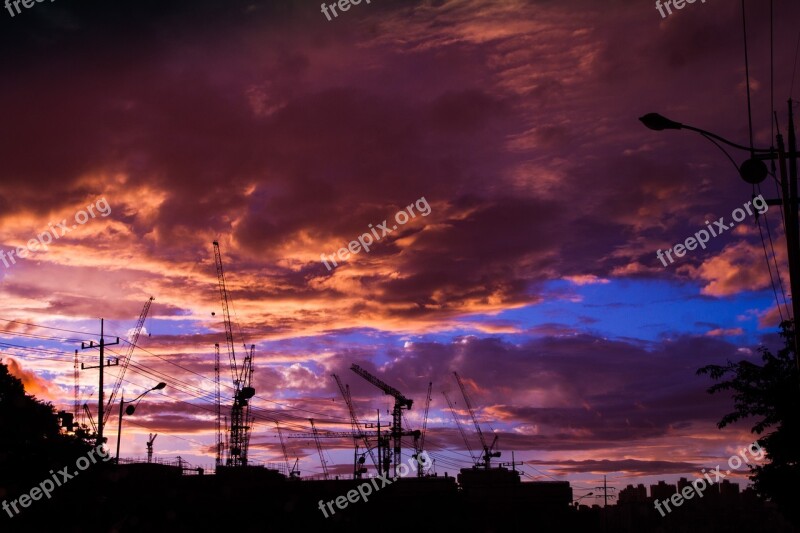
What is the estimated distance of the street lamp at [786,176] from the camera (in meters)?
19.9

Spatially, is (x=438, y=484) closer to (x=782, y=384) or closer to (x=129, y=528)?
(x=129, y=528)

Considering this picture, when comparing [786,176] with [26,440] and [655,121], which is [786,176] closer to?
[655,121]

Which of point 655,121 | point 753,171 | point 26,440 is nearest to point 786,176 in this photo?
point 753,171

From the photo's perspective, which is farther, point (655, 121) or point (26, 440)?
point (26, 440)

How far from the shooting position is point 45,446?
60906mm

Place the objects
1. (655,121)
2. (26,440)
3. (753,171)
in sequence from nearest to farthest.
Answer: (655,121), (753,171), (26,440)

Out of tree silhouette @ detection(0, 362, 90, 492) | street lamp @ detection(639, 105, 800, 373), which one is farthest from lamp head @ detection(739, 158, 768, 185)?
tree silhouette @ detection(0, 362, 90, 492)

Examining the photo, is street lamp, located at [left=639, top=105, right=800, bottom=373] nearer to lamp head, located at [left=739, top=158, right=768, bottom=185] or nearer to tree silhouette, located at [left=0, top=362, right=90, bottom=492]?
lamp head, located at [left=739, top=158, right=768, bottom=185]

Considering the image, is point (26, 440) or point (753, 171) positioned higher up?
point (753, 171)

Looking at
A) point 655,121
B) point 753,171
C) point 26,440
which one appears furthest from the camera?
point 26,440

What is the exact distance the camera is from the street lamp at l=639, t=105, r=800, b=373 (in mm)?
19859

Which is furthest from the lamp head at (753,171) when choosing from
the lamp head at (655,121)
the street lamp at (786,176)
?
the lamp head at (655,121)

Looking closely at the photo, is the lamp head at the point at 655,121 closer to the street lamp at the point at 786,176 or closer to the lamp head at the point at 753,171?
the street lamp at the point at 786,176

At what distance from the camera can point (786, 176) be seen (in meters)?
22.3
